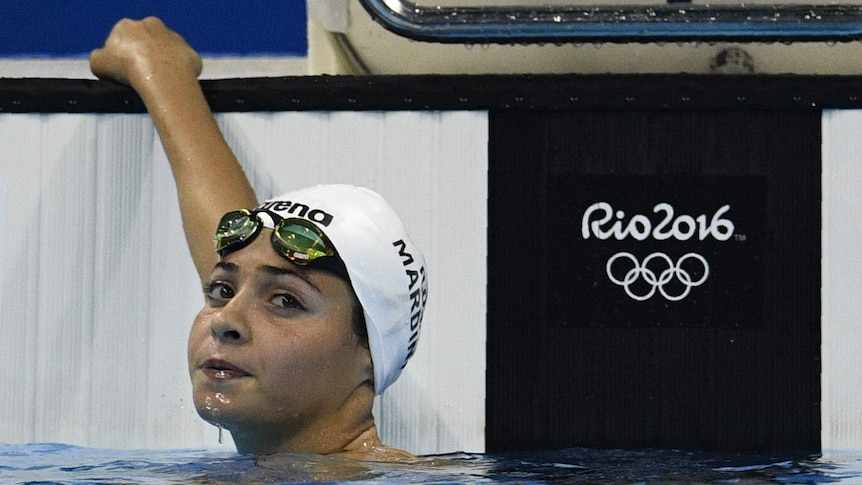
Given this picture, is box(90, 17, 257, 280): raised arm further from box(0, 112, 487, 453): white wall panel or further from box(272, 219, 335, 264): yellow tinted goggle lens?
box(272, 219, 335, 264): yellow tinted goggle lens

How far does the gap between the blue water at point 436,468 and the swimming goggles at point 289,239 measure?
32 cm

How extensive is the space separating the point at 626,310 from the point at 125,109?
3.40ft

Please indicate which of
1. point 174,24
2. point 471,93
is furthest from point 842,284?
point 174,24

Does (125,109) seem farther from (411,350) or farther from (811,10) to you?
(811,10)

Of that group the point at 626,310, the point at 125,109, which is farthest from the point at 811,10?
the point at 125,109

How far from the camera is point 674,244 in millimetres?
2273

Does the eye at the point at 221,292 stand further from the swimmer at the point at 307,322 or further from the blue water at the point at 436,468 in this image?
the blue water at the point at 436,468

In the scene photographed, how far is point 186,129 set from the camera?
7.53 ft

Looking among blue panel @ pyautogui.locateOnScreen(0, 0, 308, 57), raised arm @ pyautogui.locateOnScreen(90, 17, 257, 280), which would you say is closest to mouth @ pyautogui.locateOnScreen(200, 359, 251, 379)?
raised arm @ pyautogui.locateOnScreen(90, 17, 257, 280)

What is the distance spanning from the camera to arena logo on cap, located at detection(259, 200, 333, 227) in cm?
197

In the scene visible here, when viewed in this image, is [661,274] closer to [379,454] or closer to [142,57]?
[379,454]

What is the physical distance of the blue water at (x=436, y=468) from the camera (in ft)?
6.31

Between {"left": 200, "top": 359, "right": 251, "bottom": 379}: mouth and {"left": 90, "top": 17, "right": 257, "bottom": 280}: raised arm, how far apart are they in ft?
1.37

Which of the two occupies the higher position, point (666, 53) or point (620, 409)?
point (666, 53)
